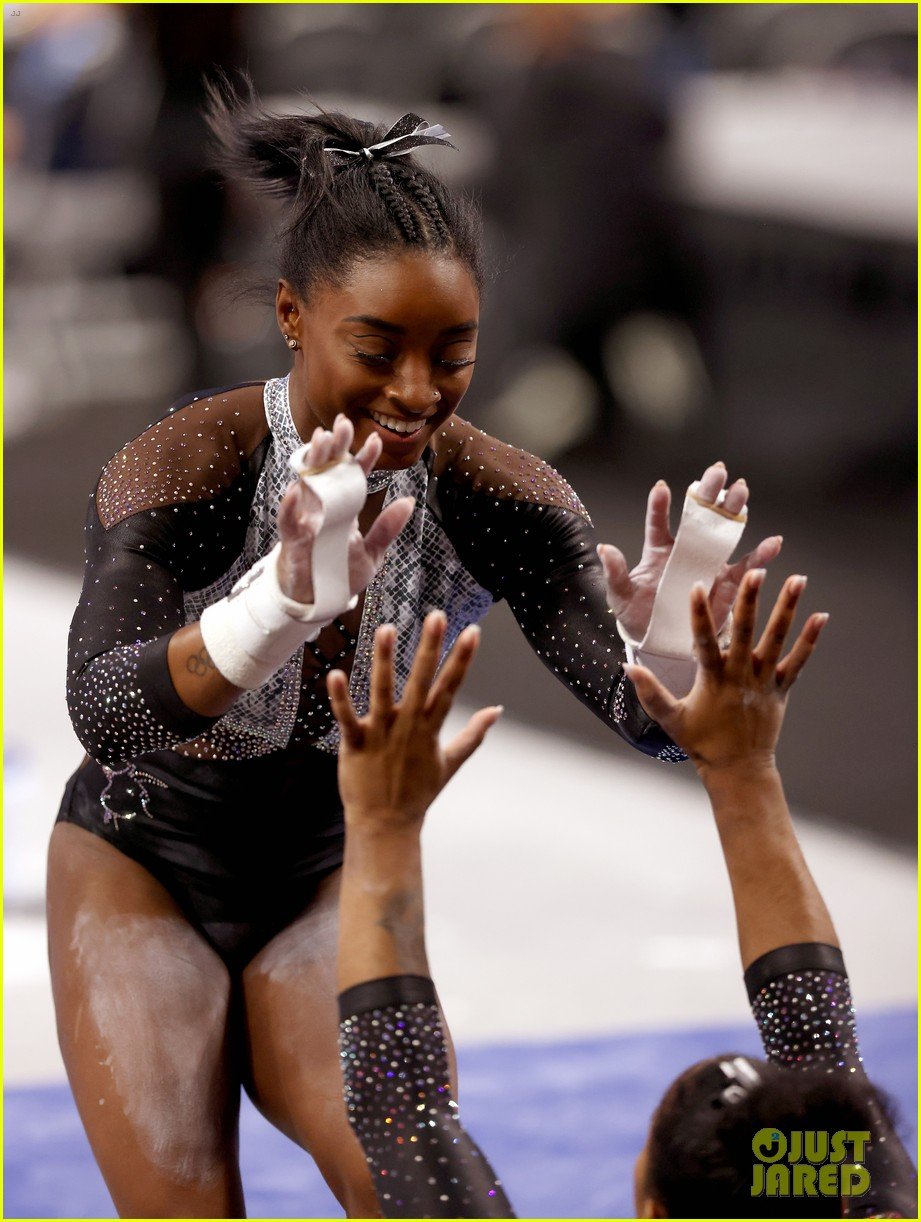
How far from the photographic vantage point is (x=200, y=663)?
5.82 ft

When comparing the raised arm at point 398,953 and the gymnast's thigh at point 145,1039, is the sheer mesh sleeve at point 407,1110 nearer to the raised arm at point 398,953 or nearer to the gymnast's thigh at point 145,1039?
the raised arm at point 398,953

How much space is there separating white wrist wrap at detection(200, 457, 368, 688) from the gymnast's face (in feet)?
0.63

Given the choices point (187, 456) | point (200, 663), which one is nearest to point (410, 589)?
point (187, 456)

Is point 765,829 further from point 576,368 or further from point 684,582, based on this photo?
point 576,368

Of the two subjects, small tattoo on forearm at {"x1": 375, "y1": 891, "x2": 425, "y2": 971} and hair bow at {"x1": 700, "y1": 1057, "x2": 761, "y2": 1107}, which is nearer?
hair bow at {"x1": 700, "y1": 1057, "x2": 761, "y2": 1107}

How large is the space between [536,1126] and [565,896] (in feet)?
2.74

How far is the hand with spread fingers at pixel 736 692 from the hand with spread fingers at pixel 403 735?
0.24 metres

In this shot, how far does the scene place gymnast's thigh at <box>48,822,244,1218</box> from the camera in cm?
191

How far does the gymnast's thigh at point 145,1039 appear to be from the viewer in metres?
1.91

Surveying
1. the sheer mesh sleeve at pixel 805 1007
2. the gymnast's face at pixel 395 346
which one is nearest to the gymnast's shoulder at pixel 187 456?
the gymnast's face at pixel 395 346

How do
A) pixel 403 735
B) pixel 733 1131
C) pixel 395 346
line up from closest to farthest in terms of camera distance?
pixel 733 1131
pixel 403 735
pixel 395 346

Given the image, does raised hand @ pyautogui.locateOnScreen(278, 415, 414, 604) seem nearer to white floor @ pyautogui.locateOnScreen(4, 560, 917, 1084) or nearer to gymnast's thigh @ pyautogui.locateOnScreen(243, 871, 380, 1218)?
gymnast's thigh @ pyautogui.locateOnScreen(243, 871, 380, 1218)

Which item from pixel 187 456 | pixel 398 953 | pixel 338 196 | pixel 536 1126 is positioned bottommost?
pixel 536 1126

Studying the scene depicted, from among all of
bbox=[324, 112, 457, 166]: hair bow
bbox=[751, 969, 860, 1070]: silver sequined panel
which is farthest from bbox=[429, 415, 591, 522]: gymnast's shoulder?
bbox=[751, 969, 860, 1070]: silver sequined panel
